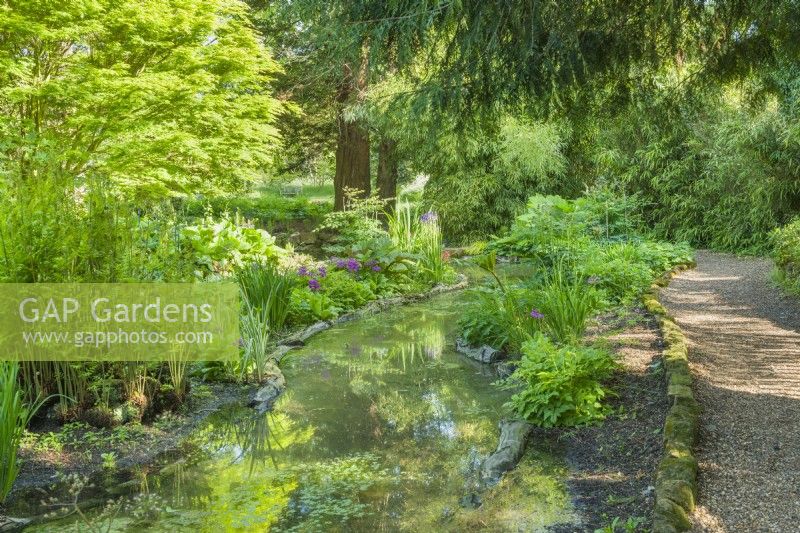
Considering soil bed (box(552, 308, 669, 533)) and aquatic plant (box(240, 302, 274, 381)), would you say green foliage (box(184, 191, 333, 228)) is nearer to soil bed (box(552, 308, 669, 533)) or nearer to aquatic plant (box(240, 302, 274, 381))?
aquatic plant (box(240, 302, 274, 381))

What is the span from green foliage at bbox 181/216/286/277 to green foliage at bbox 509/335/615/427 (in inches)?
128

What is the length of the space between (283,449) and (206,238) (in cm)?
374

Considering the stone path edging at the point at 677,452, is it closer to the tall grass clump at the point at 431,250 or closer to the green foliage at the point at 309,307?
the green foliage at the point at 309,307

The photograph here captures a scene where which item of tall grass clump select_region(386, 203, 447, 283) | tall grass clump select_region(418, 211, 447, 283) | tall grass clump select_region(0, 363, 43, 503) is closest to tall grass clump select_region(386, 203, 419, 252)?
tall grass clump select_region(386, 203, 447, 283)

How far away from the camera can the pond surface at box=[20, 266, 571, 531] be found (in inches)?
112

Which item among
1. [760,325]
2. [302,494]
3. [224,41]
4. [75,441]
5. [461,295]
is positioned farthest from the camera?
[224,41]

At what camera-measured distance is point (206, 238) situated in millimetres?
7000

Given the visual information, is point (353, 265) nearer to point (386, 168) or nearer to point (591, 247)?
point (591, 247)

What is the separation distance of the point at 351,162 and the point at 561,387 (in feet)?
30.1

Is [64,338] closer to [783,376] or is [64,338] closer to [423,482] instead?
[423,482]

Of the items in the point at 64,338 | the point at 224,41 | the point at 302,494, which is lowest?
the point at 302,494

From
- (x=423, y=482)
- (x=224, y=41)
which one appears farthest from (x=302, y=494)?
(x=224, y=41)

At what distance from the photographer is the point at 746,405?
Result: 12.3ft

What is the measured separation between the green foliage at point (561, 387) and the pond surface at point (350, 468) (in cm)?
28
